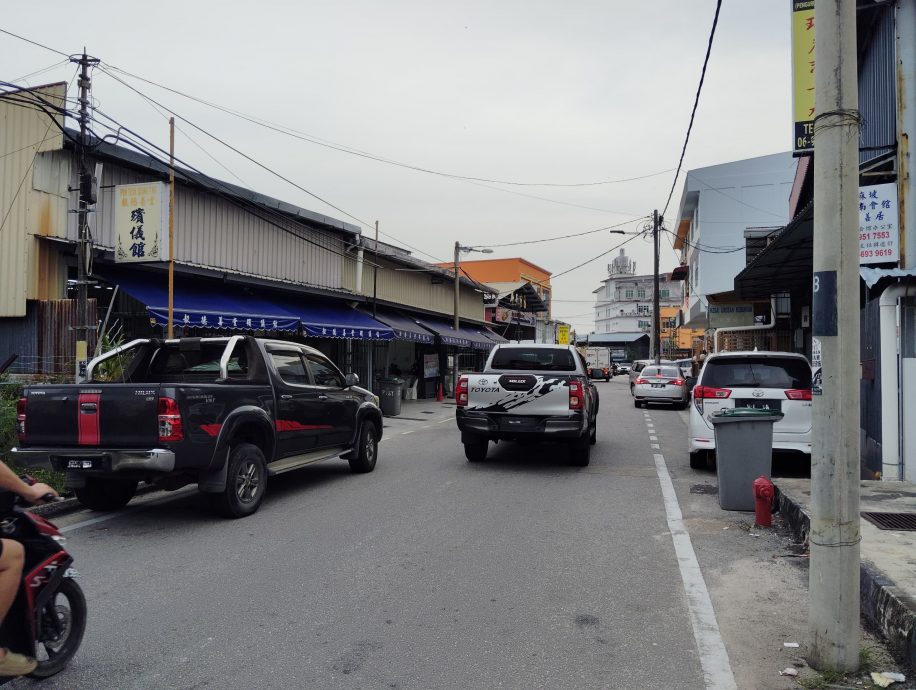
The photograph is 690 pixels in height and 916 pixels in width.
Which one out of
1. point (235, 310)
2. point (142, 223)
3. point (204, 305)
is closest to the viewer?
point (142, 223)

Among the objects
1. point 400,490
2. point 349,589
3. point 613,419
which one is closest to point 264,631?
point 349,589

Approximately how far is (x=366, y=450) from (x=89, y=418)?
449cm

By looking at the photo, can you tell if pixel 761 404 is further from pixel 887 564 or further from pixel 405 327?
pixel 405 327

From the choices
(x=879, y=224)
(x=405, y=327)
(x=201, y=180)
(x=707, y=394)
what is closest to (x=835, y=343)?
(x=707, y=394)

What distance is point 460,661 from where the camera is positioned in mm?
4086

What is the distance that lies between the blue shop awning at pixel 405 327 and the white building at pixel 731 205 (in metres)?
17.0

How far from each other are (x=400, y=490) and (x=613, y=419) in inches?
499

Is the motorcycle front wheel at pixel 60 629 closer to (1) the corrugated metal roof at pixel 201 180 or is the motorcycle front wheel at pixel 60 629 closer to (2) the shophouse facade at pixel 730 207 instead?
(1) the corrugated metal roof at pixel 201 180

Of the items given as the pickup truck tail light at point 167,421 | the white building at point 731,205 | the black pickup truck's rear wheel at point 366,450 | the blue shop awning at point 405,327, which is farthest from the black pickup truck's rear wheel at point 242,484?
the white building at point 731,205

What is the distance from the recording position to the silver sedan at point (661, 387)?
83.9ft

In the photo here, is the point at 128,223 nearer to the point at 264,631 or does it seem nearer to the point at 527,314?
the point at 264,631

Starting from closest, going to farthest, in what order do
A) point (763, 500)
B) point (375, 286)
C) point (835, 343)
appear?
1. point (835, 343)
2. point (763, 500)
3. point (375, 286)

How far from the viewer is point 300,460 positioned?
8938 millimetres

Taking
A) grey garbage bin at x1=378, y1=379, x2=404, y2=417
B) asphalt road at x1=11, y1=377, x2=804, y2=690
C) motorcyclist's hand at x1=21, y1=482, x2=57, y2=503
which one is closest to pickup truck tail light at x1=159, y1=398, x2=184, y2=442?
asphalt road at x1=11, y1=377, x2=804, y2=690
